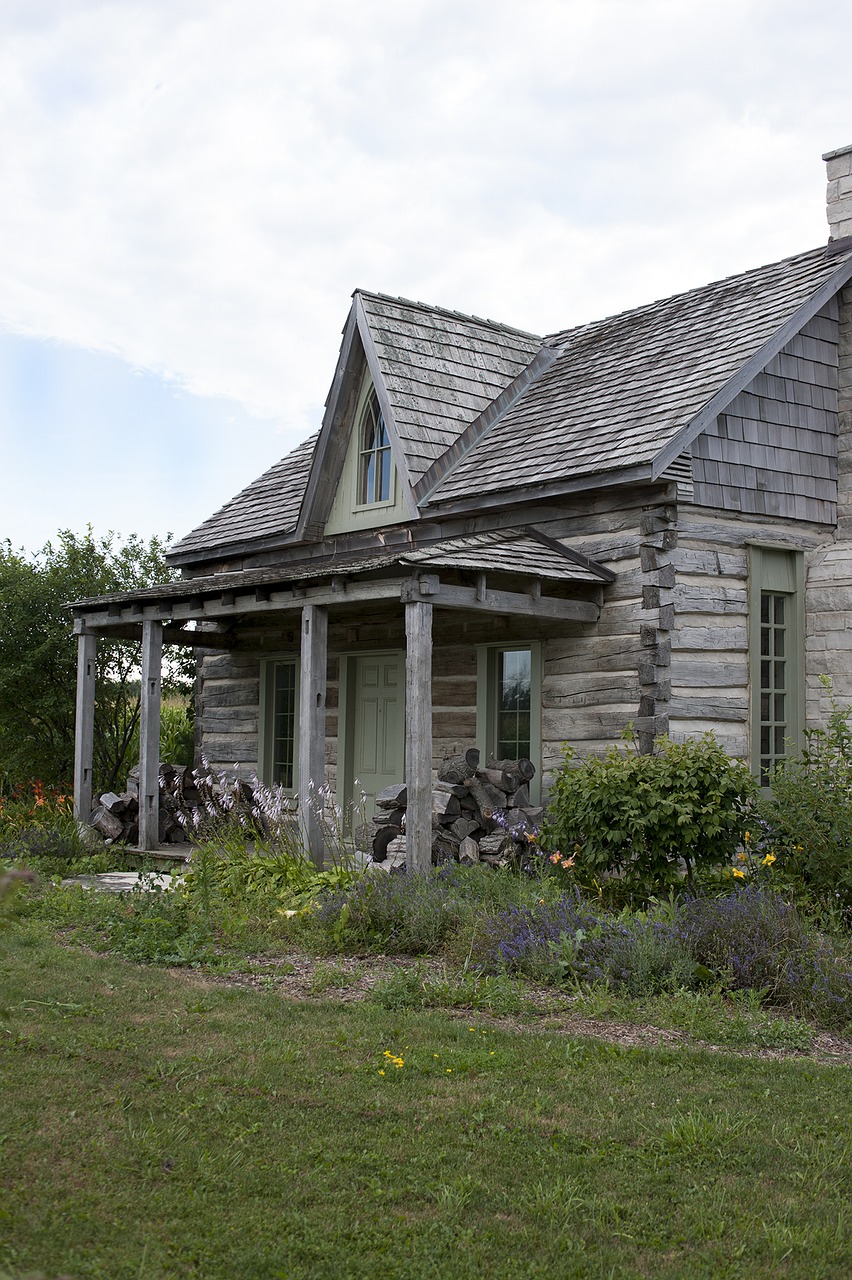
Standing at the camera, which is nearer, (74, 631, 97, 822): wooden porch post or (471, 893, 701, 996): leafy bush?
(471, 893, 701, 996): leafy bush

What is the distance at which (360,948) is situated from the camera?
835cm

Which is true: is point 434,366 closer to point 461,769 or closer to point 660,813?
point 461,769

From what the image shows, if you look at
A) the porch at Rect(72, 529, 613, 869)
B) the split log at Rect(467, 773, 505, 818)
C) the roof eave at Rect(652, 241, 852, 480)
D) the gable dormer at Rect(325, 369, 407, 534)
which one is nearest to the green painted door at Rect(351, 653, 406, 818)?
the porch at Rect(72, 529, 613, 869)

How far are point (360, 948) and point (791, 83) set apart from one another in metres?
12.1

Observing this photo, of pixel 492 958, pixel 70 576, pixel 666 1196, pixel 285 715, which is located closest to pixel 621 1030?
pixel 492 958

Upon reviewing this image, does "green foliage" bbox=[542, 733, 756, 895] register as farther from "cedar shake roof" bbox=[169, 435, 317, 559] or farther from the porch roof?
"cedar shake roof" bbox=[169, 435, 317, 559]

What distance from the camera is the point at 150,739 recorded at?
13562mm

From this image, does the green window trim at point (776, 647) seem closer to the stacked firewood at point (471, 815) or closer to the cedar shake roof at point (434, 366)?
the stacked firewood at point (471, 815)

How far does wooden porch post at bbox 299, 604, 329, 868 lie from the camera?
10.8m

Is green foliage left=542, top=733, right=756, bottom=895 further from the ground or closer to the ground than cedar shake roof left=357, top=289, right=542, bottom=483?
closer to the ground

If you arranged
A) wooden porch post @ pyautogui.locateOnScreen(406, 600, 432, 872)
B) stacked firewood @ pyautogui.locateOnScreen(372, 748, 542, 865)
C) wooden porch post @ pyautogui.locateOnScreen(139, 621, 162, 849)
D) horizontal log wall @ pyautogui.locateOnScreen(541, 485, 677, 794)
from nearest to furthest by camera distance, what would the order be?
1. wooden porch post @ pyautogui.locateOnScreen(406, 600, 432, 872)
2. stacked firewood @ pyautogui.locateOnScreen(372, 748, 542, 865)
3. horizontal log wall @ pyautogui.locateOnScreen(541, 485, 677, 794)
4. wooden porch post @ pyautogui.locateOnScreen(139, 621, 162, 849)

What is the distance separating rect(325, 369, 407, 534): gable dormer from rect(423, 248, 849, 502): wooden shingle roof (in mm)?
960

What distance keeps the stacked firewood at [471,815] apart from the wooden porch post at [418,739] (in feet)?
1.65

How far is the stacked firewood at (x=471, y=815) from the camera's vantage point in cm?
1060
